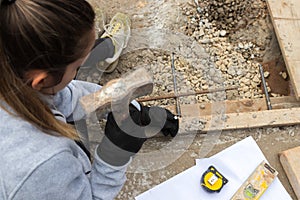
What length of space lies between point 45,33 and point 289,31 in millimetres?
1256

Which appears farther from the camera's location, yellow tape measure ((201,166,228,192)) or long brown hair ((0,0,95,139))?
yellow tape measure ((201,166,228,192))

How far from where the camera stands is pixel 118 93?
3.39 feet

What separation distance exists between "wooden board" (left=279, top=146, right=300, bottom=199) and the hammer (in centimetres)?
60

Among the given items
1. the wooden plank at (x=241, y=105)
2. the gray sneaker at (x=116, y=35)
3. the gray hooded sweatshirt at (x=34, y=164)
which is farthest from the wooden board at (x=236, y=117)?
the gray hooded sweatshirt at (x=34, y=164)

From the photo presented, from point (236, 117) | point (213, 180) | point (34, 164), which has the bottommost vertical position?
point (213, 180)

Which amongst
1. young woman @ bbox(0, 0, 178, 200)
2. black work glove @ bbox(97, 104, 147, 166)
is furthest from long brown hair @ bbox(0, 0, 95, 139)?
black work glove @ bbox(97, 104, 147, 166)

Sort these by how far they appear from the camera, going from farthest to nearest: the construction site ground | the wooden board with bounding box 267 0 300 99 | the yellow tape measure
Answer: the wooden board with bounding box 267 0 300 99
the construction site ground
the yellow tape measure

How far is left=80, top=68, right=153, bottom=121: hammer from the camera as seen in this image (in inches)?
40.7

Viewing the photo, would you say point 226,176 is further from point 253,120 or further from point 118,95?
point 118,95

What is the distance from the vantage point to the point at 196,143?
141cm

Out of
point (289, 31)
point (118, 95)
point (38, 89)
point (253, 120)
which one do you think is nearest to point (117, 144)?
point (118, 95)

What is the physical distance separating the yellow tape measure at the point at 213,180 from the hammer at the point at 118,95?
1.35 ft

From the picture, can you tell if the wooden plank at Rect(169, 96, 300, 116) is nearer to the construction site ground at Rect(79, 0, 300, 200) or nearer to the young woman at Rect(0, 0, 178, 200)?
the construction site ground at Rect(79, 0, 300, 200)

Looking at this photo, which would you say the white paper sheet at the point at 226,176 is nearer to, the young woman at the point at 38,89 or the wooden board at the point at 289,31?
the wooden board at the point at 289,31
